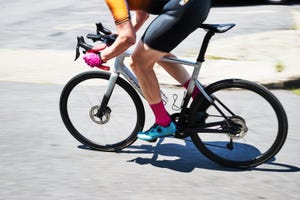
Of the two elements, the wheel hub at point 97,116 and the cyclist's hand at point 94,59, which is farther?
the wheel hub at point 97,116

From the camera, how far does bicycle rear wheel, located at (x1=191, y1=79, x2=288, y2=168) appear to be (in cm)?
442

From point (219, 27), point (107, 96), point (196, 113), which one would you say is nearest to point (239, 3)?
point (107, 96)

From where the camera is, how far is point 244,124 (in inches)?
181

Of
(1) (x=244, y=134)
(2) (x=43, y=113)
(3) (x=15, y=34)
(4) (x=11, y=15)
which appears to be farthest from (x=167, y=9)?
(4) (x=11, y=15)

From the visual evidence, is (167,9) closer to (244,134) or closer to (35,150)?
(244,134)

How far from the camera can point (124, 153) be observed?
5027 millimetres

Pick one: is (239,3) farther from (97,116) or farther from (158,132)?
(158,132)

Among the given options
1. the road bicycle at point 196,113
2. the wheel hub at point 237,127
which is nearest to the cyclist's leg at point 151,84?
the road bicycle at point 196,113

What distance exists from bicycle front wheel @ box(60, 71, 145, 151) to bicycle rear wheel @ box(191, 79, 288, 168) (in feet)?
2.04

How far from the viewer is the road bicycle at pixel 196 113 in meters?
4.48

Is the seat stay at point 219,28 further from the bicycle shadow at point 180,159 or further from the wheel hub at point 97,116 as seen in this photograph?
the wheel hub at point 97,116

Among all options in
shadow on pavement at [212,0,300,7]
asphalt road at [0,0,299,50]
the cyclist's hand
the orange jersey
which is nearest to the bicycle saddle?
the orange jersey

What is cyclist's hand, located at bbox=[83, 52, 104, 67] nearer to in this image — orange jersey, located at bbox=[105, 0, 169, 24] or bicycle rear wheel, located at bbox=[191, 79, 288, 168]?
orange jersey, located at bbox=[105, 0, 169, 24]

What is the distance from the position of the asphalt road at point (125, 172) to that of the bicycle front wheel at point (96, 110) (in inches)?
5.3
